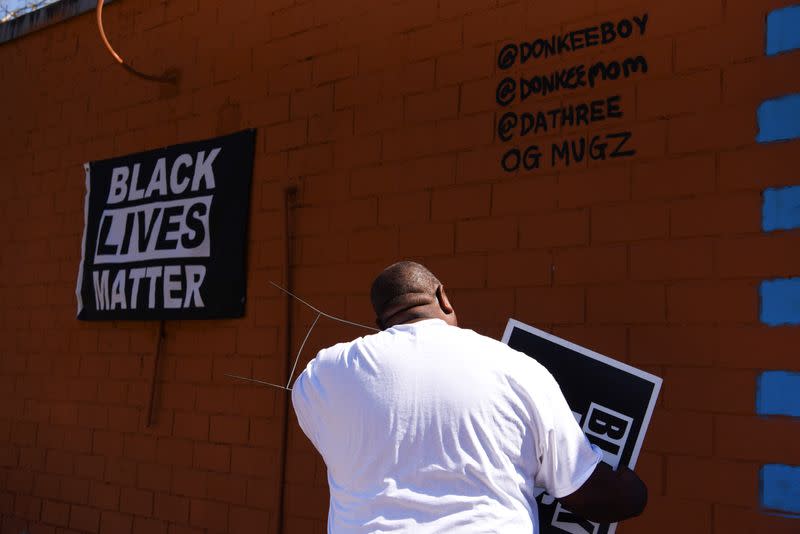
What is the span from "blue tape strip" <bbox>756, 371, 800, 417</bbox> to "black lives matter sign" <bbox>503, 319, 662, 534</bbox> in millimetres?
560

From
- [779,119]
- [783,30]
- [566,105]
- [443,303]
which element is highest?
[783,30]

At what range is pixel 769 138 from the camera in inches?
136

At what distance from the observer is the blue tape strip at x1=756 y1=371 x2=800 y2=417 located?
10.7 feet

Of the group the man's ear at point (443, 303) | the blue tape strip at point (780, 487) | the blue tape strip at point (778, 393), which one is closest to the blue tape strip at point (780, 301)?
the blue tape strip at point (778, 393)

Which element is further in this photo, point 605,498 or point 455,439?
point 605,498

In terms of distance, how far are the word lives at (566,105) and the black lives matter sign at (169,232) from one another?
182cm

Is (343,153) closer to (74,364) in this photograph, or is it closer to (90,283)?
(90,283)

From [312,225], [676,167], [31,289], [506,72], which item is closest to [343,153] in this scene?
[312,225]

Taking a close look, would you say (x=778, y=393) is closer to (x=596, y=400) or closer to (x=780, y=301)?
(x=780, y=301)

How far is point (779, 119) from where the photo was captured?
343 cm

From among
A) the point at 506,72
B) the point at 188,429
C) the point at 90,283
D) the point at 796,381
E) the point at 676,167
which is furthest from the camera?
the point at 90,283

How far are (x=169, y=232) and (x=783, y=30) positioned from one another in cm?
374

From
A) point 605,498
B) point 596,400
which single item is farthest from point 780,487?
point 605,498

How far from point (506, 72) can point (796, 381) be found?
1894 mm
